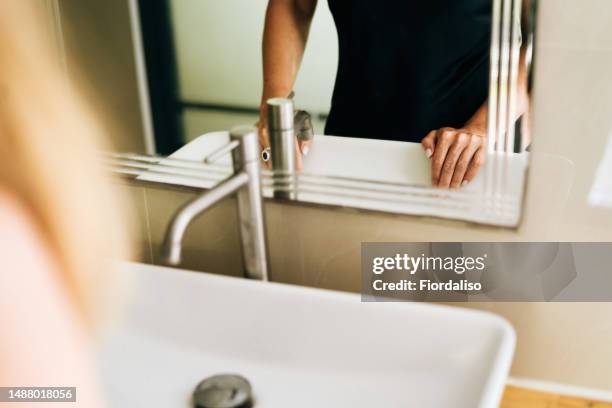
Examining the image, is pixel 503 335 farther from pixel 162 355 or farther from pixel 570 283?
pixel 162 355

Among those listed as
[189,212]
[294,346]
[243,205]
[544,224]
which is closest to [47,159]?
[189,212]

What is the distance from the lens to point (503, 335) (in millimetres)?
741

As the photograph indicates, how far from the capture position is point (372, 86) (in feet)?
2.63

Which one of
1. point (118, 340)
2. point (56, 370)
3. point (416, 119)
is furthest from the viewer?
point (118, 340)

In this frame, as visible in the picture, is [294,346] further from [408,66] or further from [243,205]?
[408,66]

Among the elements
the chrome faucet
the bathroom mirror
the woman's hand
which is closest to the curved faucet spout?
the chrome faucet

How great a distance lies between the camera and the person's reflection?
75 centimetres

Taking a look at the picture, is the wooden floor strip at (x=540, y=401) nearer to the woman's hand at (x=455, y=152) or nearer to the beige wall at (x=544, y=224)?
the beige wall at (x=544, y=224)

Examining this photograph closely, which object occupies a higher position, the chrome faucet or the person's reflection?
the person's reflection

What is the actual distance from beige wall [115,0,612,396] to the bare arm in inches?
5.2

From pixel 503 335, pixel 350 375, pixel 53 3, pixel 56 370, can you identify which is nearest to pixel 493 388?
pixel 503 335

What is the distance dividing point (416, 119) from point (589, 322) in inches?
12.6

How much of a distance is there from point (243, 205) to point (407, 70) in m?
0.25

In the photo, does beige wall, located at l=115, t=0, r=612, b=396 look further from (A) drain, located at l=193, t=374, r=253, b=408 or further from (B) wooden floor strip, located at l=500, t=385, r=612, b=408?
(A) drain, located at l=193, t=374, r=253, b=408
